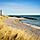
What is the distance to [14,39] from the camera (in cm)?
633

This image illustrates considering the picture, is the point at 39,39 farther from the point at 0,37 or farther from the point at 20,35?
the point at 0,37

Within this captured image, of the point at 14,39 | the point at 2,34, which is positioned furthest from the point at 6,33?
the point at 14,39

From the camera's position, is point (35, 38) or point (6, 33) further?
point (6, 33)

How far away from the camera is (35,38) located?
6426mm

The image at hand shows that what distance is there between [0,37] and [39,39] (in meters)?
2.15

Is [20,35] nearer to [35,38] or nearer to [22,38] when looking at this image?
[22,38]

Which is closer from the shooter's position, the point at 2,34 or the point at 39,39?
the point at 39,39

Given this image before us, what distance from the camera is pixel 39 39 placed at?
248 inches

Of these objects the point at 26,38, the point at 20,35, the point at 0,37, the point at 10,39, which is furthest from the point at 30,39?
the point at 0,37

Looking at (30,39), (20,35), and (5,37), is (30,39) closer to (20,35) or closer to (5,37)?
(20,35)

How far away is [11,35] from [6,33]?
1.47 ft

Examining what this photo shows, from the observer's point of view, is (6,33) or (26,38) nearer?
(26,38)

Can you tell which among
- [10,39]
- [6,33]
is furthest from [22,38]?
[6,33]

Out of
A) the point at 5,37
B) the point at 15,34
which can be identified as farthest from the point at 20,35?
the point at 5,37
